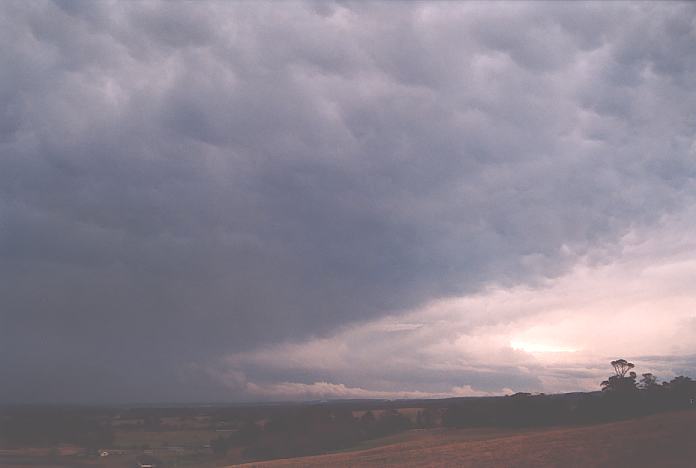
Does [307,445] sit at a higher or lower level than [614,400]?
lower

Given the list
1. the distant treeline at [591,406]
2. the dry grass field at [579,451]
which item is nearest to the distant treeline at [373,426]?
the distant treeline at [591,406]

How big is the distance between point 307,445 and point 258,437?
9231mm

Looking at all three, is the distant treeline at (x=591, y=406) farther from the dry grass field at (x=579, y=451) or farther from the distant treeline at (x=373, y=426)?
the dry grass field at (x=579, y=451)

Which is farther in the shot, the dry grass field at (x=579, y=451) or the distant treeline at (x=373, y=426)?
the distant treeline at (x=373, y=426)

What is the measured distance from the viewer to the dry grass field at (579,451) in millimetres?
36500

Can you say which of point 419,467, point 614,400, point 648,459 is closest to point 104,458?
point 419,467

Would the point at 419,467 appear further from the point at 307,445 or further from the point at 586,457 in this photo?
the point at 307,445

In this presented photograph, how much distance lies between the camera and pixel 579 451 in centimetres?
4078

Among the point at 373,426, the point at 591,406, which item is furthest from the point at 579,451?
the point at 373,426

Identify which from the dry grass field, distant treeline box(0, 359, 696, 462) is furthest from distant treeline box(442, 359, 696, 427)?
the dry grass field

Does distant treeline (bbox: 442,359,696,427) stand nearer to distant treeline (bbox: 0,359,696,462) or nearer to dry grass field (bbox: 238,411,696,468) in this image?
distant treeline (bbox: 0,359,696,462)

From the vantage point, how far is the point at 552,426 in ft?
247

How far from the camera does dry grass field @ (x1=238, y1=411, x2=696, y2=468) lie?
36.5 metres

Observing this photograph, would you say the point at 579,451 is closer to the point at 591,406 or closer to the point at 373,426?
the point at 591,406
